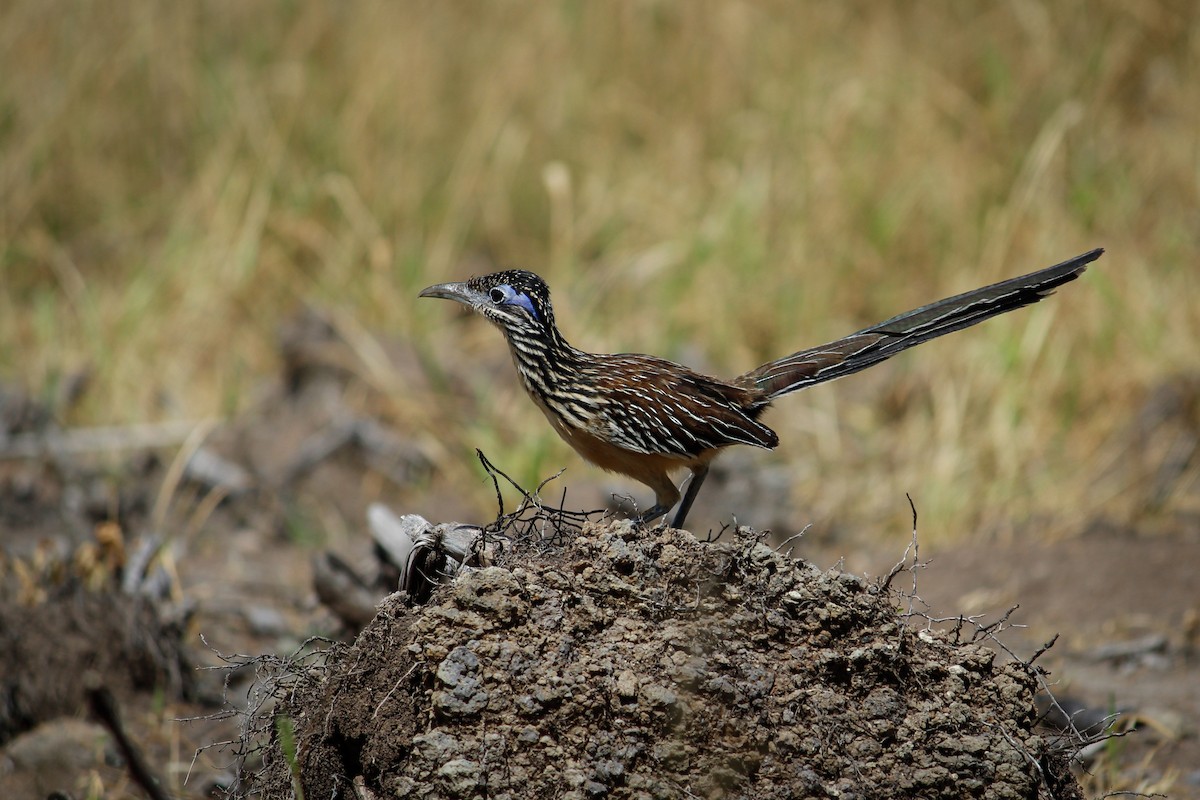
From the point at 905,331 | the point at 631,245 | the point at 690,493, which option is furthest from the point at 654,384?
the point at 631,245

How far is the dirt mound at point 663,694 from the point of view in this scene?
2996mm

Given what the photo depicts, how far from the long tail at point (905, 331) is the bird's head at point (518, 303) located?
0.97 meters

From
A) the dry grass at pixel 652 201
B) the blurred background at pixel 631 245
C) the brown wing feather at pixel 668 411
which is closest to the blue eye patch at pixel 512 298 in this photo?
the brown wing feather at pixel 668 411

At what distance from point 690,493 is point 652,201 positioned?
4779 millimetres

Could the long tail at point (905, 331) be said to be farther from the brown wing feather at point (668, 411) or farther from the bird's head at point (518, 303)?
the bird's head at point (518, 303)

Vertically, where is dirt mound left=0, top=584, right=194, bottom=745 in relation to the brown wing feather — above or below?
below

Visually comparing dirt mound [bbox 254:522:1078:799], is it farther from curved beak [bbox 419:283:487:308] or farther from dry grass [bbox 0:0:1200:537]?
dry grass [bbox 0:0:1200:537]

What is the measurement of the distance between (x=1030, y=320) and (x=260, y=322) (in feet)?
16.8

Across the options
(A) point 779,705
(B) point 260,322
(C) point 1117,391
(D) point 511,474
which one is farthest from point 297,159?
(A) point 779,705

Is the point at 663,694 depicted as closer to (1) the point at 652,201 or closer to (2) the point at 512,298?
(2) the point at 512,298

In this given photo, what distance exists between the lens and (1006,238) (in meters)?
8.28

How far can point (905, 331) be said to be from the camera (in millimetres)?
5070

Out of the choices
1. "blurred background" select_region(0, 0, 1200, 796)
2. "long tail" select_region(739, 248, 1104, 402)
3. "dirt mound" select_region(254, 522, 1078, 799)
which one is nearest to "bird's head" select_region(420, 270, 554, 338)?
"long tail" select_region(739, 248, 1104, 402)

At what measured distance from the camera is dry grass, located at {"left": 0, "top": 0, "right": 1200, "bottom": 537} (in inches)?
297
